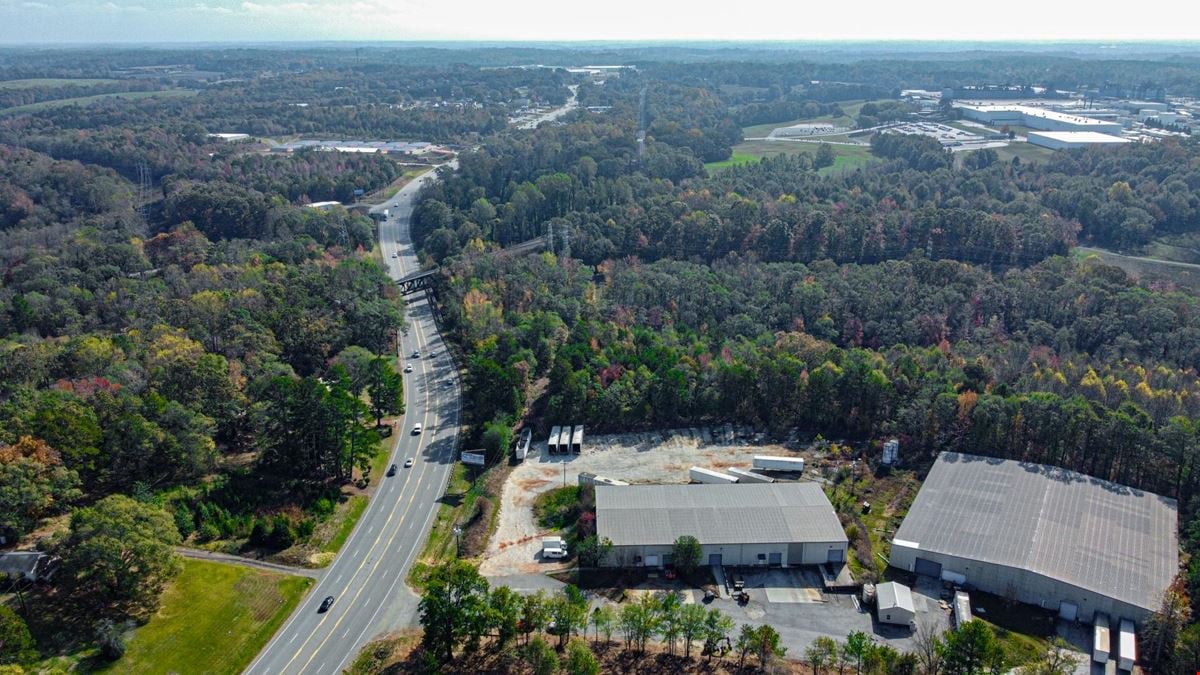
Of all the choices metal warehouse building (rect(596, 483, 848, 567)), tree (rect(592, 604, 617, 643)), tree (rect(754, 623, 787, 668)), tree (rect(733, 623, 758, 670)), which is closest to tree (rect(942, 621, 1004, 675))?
tree (rect(754, 623, 787, 668))

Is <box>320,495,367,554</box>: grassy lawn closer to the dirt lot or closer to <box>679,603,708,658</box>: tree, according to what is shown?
the dirt lot

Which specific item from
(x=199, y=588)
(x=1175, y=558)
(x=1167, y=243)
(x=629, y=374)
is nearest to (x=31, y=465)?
(x=199, y=588)

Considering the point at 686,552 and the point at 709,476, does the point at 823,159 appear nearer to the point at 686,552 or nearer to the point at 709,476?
the point at 709,476

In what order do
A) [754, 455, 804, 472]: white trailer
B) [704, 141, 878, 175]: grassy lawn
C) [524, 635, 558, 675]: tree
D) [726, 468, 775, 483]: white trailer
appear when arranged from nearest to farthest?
[524, 635, 558, 675]: tree < [726, 468, 775, 483]: white trailer < [754, 455, 804, 472]: white trailer < [704, 141, 878, 175]: grassy lawn

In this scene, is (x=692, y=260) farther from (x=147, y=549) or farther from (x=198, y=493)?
(x=147, y=549)

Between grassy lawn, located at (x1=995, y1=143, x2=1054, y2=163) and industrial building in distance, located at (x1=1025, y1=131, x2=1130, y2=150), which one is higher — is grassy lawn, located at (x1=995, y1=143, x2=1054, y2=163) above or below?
below
